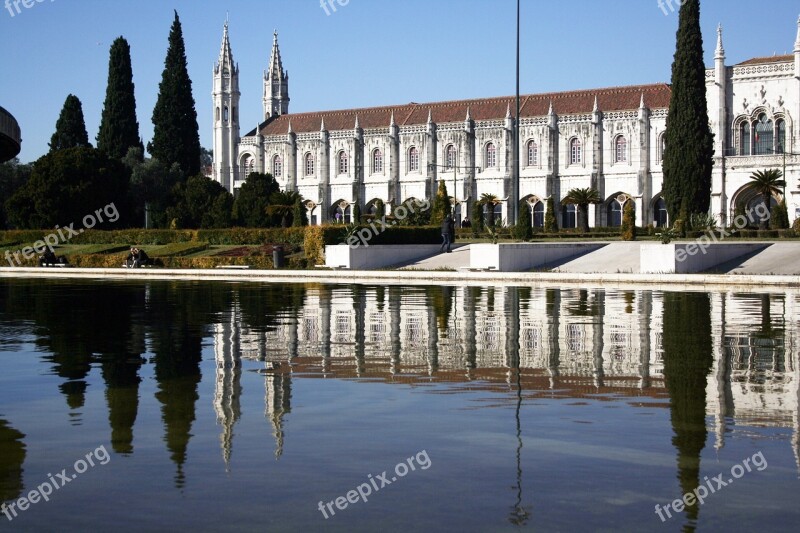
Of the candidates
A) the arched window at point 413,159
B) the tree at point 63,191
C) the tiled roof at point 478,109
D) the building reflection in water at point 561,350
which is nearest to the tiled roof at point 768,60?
the tiled roof at point 478,109

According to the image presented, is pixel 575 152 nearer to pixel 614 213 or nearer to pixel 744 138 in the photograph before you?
pixel 614 213

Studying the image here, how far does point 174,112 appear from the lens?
8131 centimetres

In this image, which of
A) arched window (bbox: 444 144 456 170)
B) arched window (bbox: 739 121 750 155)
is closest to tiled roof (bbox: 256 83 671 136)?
arched window (bbox: 444 144 456 170)

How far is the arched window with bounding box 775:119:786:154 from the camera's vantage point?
70.6 m

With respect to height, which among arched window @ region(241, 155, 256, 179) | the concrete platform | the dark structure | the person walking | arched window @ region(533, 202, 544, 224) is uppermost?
arched window @ region(241, 155, 256, 179)

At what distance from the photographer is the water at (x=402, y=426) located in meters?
5.53

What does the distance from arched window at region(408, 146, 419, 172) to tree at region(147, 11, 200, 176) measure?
55.3 feet

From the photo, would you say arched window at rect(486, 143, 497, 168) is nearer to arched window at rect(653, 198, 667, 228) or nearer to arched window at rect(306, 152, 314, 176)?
arched window at rect(653, 198, 667, 228)

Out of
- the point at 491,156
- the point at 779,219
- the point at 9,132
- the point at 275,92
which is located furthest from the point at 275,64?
the point at 9,132

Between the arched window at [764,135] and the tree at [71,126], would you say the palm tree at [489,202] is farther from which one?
the tree at [71,126]

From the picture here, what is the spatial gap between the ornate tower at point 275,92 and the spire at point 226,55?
20.5 feet

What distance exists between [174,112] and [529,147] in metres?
25.7

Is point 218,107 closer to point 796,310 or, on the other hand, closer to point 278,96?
point 278,96

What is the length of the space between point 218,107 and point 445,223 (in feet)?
204
